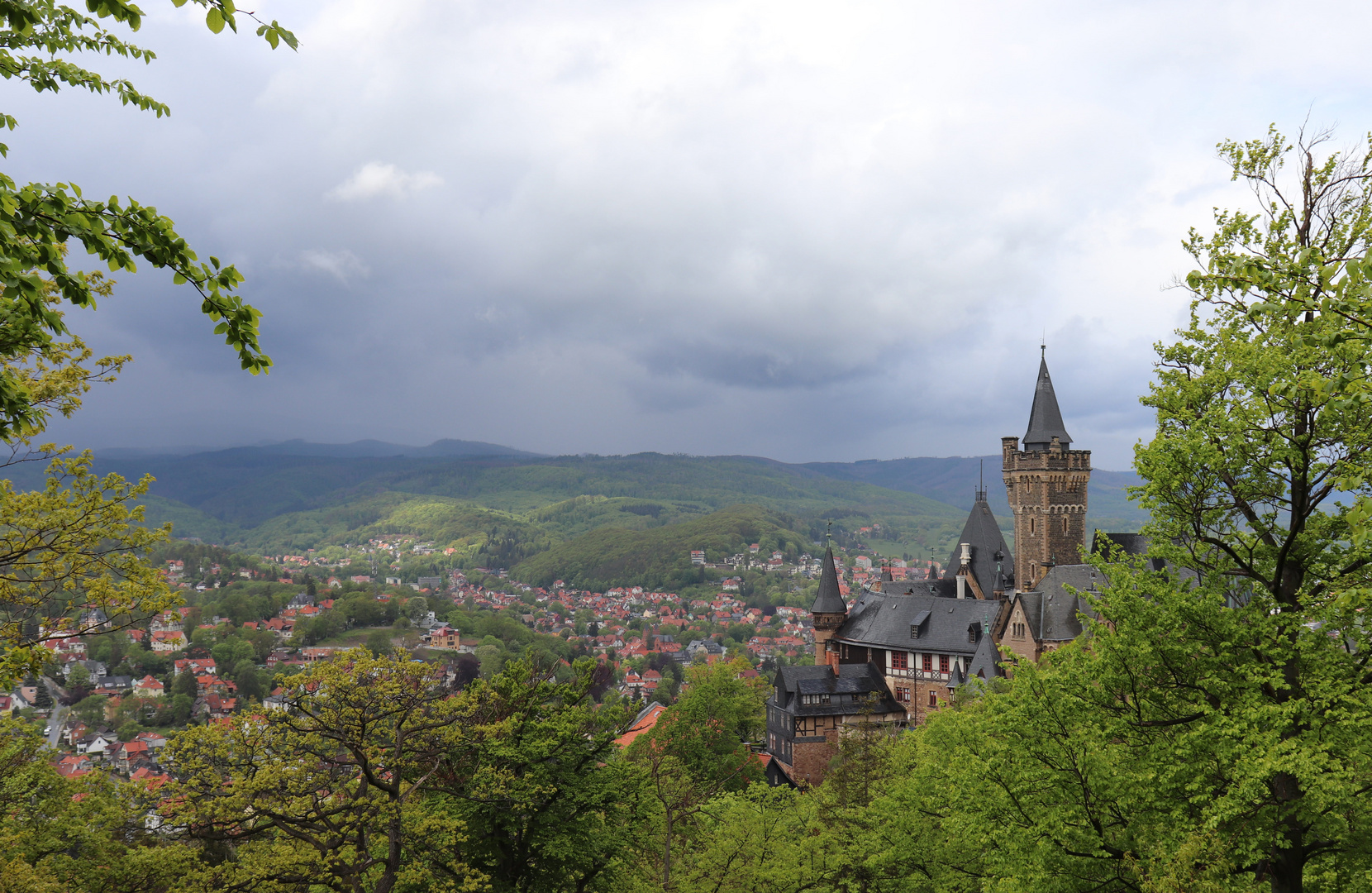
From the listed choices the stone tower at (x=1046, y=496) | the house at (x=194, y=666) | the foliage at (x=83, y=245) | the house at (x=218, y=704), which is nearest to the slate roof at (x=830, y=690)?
the stone tower at (x=1046, y=496)

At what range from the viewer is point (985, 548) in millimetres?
59500

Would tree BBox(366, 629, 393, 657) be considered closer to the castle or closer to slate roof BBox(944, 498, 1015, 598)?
the castle

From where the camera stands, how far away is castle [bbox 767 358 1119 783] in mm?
44312

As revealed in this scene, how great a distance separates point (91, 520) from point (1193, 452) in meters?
15.5

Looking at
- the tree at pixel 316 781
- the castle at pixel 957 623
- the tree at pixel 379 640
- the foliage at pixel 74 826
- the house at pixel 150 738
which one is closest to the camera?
the tree at pixel 316 781

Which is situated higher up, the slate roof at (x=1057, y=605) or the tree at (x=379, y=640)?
the slate roof at (x=1057, y=605)

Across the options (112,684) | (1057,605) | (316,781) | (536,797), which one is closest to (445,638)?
(112,684)

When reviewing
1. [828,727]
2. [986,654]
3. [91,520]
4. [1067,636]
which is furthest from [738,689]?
[91,520]

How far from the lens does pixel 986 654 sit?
4562cm

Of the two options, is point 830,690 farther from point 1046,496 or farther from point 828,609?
point 1046,496

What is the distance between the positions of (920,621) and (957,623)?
2.39 m

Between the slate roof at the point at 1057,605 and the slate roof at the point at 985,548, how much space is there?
46.6 feet

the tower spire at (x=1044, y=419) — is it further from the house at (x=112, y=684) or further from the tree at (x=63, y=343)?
the house at (x=112, y=684)

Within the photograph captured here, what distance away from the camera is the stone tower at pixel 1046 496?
51.2 meters
